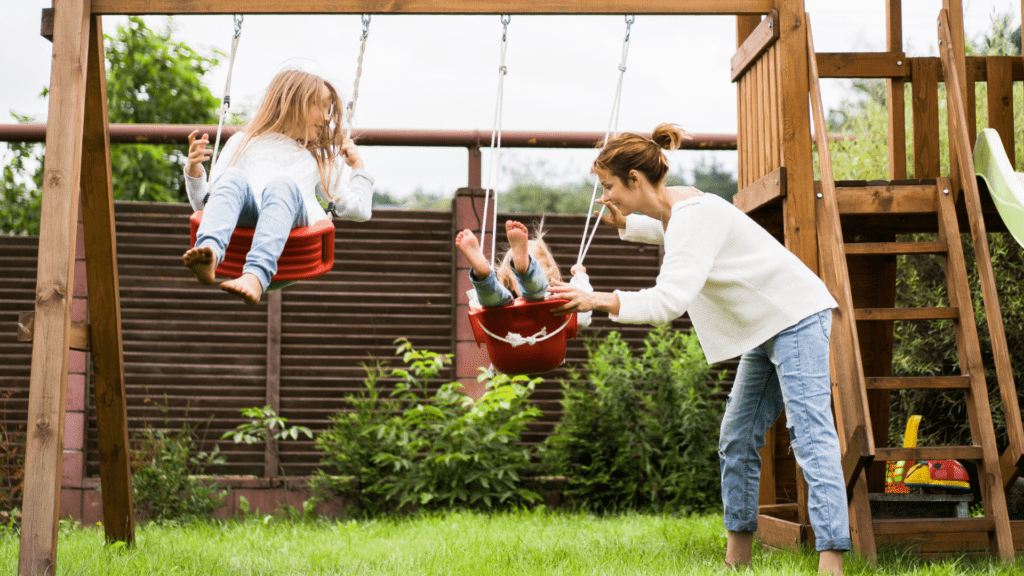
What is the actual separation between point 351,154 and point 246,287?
93 centimetres

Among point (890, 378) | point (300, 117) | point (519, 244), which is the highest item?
point (300, 117)

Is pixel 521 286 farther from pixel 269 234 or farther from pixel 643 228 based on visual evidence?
pixel 269 234

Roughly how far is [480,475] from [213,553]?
1756 millimetres

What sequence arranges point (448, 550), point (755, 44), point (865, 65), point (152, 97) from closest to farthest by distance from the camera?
point (448, 550)
point (755, 44)
point (865, 65)
point (152, 97)

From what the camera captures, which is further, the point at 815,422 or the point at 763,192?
the point at 763,192

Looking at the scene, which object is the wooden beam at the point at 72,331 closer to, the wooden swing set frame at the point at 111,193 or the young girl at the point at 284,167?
the wooden swing set frame at the point at 111,193

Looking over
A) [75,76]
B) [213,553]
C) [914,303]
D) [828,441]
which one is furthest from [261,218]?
[914,303]

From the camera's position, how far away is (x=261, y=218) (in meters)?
3.06

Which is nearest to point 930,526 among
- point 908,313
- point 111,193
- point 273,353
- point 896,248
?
point 908,313

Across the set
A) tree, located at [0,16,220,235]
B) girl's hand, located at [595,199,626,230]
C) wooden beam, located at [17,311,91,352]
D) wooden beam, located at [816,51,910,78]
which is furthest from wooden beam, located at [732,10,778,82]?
tree, located at [0,16,220,235]

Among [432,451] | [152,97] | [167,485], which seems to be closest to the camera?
[167,485]

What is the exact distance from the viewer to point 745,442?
3.06m

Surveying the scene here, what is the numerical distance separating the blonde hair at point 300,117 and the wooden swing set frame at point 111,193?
11.5 inches

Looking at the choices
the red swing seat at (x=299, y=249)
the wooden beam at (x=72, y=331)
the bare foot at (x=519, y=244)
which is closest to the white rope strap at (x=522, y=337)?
the bare foot at (x=519, y=244)
